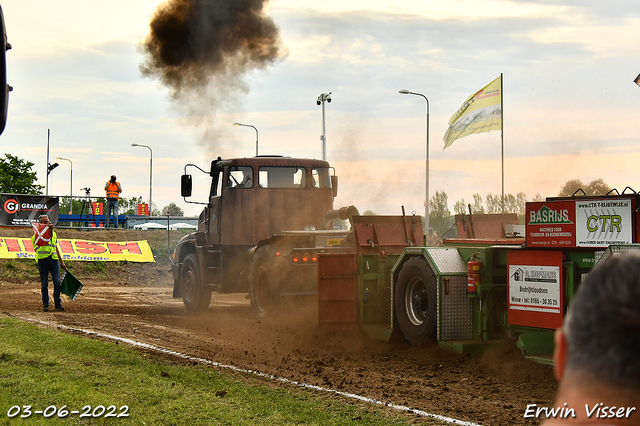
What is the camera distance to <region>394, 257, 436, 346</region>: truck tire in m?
8.75

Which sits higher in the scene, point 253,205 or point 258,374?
point 253,205

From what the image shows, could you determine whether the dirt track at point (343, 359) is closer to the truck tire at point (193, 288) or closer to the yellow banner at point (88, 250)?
the truck tire at point (193, 288)

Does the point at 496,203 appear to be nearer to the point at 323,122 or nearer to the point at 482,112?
the point at 482,112

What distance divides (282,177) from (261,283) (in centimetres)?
252

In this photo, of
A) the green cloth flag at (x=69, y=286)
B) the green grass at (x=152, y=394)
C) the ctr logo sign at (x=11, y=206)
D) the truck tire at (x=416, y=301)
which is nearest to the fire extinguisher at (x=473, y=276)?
the truck tire at (x=416, y=301)

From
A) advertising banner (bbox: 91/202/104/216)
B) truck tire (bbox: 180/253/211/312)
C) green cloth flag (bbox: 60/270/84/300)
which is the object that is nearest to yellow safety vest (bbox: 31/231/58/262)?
green cloth flag (bbox: 60/270/84/300)

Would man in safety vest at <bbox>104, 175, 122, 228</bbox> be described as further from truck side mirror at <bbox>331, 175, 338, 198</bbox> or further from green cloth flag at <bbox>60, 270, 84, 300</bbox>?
truck side mirror at <bbox>331, 175, 338, 198</bbox>

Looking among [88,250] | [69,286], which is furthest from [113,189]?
[69,286]

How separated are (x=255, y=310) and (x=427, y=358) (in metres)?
4.98

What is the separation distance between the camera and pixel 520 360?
26.2 ft

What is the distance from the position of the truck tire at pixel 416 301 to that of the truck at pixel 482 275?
0.01m

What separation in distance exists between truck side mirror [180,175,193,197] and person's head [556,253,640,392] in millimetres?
13020

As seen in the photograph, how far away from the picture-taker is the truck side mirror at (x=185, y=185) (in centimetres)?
1391

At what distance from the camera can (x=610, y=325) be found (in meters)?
1.22
